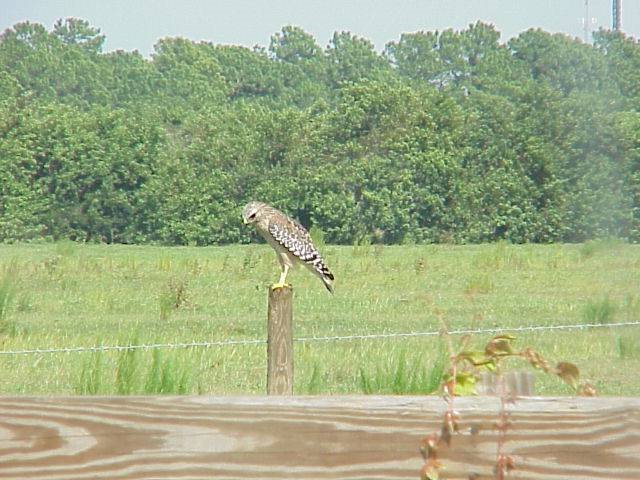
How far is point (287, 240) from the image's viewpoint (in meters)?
9.65

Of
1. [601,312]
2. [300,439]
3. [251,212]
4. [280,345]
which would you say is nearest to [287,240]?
[251,212]

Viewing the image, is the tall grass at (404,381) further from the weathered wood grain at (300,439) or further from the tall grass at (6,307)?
the tall grass at (6,307)

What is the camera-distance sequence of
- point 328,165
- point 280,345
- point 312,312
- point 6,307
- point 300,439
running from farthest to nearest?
1. point 328,165
2. point 312,312
3. point 6,307
4. point 280,345
5. point 300,439

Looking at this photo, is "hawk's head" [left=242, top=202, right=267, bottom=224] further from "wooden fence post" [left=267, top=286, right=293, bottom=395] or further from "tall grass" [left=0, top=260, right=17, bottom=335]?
"wooden fence post" [left=267, top=286, right=293, bottom=395]

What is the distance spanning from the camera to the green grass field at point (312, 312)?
8234 millimetres

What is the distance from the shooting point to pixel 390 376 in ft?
23.1

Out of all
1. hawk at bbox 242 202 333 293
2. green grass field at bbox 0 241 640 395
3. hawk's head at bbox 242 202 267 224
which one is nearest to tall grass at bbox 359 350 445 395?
green grass field at bbox 0 241 640 395

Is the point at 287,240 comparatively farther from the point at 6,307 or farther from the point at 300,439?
the point at 300,439

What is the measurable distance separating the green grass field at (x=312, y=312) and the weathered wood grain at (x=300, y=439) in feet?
10.0

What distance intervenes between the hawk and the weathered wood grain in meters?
7.78

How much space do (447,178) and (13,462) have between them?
32268 millimetres

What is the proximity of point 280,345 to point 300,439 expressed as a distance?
297 centimetres

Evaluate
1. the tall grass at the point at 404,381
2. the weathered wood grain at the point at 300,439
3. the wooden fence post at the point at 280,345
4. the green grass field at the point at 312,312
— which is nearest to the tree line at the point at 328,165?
the green grass field at the point at 312,312

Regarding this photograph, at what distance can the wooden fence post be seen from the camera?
183 inches
